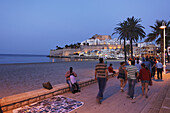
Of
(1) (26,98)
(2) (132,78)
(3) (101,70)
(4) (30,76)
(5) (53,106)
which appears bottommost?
(4) (30,76)

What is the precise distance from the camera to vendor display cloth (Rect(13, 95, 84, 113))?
13.7 ft

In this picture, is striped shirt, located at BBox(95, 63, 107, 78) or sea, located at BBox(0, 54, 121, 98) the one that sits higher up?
striped shirt, located at BBox(95, 63, 107, 78)

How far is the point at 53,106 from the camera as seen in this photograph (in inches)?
177

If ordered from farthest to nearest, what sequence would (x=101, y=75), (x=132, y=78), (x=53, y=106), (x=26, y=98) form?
(x=132, y=78) < (x=101, y=75) < (x=26, y=98) < (x=53, y=106)

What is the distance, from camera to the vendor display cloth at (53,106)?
416 centimetres

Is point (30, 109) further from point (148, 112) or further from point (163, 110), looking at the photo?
point (163, 110)

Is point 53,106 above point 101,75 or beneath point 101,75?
beneath

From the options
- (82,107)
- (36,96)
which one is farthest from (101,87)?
(36,96)

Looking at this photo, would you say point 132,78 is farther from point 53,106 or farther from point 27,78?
point 27,78

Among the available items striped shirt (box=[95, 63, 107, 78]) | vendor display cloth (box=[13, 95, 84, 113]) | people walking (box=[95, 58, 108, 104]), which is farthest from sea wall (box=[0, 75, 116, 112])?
striped shirt (box=[95, 63, 107, 78])

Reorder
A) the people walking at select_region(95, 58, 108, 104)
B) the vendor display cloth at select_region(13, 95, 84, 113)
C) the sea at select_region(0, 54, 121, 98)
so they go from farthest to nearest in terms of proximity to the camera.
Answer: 1. the sea at select_region(0, 54, 121, 98)
2. the people walking at select_region(95, 58, 108, 104)
3. the vendor display cloth at select_region(13, 95, 84, 113)

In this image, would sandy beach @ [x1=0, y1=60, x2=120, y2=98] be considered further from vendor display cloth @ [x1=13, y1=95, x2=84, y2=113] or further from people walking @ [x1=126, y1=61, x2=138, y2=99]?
people walking @ [x1=126, y1=61, x2=138, y2=99]

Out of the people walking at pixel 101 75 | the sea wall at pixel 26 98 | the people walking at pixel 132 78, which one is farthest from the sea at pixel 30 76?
the people walking at pixel 132 78

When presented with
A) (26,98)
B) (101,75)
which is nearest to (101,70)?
(101,75)
